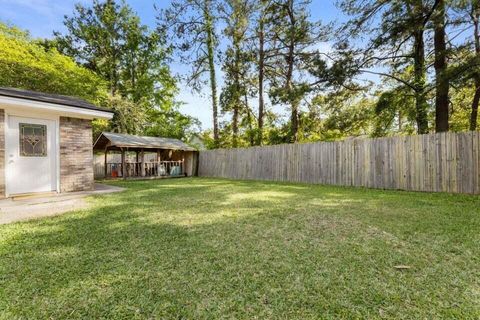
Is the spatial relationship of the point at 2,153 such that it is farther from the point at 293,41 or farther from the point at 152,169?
Result: the point at 293,41

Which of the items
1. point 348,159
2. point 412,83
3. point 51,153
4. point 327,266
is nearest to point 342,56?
point 412,83

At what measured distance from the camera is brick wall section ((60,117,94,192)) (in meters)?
6.64

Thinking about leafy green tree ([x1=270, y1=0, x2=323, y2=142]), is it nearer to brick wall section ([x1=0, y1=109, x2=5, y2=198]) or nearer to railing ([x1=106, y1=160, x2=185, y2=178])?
railing ([x1=106, y1=160, x2=185, y2=178])

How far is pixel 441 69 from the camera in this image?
270 inches

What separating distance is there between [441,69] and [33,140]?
10.9 metres

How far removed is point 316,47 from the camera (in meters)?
12.6

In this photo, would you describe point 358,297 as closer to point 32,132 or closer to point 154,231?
point 154,231

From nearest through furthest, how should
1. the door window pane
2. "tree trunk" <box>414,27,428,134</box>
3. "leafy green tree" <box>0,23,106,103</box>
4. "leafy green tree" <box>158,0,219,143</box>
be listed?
the door window pane → "tree trunk" <box>414,27,428,134</box> → "leafy green tree" <box>0,23,106,103</box> → "leafy green tree" <box>158,0,219,143</box>

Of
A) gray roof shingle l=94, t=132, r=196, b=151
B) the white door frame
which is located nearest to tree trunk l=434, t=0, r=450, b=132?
the white door frame

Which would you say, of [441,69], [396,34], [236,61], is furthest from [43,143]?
[236,61]

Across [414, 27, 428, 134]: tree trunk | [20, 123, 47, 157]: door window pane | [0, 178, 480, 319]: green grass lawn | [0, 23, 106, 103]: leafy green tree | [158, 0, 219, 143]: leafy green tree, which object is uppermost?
[158, 0, 219, 143]: leafy green tree

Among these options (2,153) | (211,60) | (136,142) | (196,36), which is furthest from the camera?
(211,60)

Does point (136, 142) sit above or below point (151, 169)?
above

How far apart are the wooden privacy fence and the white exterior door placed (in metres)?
7.55
